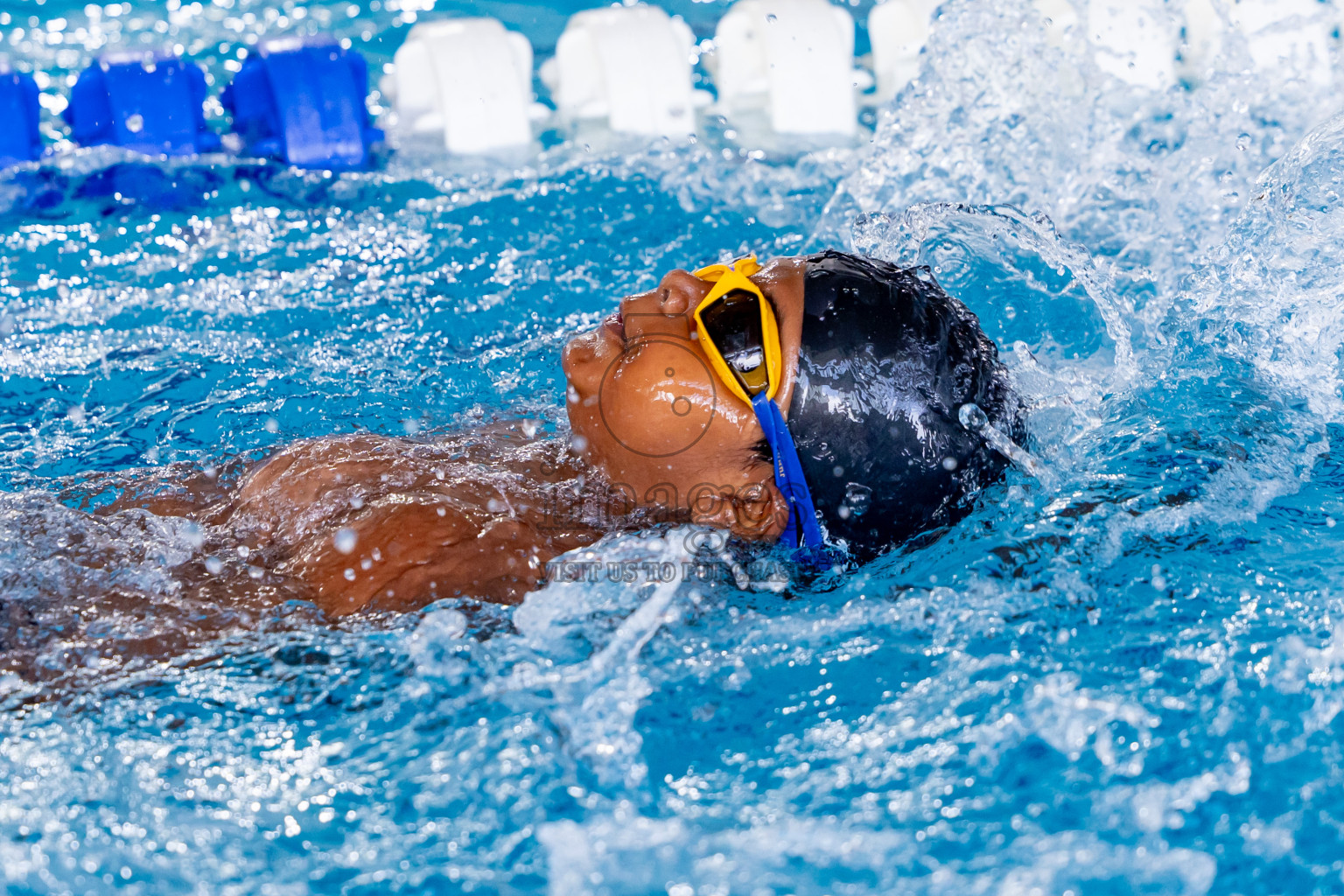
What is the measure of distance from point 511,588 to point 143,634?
0.59 metres

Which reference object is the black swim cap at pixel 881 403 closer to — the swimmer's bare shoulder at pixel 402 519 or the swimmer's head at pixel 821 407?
the swimmer's head at pixel 821 407

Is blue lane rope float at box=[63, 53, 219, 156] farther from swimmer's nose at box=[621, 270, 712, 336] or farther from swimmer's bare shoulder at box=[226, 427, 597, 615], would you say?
swimmer's nose at box=[621, 270, 712, 336]

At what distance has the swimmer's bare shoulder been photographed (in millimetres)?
1874

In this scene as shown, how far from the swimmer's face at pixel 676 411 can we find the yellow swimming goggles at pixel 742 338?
0.06 ft

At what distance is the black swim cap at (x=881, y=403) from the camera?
73.4 inches

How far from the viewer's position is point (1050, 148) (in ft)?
12.2

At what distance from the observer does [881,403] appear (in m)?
1.86

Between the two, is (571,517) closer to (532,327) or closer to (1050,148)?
(532,327)

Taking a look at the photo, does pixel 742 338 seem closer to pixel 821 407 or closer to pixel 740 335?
pixel 740 335

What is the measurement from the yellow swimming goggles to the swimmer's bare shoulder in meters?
0.42

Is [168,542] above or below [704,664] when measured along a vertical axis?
above

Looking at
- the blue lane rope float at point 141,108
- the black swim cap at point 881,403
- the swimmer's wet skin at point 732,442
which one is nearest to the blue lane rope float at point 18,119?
the blue lane rope float at point 141,108

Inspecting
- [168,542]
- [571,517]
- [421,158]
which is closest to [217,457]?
[168,542]

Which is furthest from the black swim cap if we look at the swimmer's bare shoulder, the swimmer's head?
the swimmer's bare shoulder
